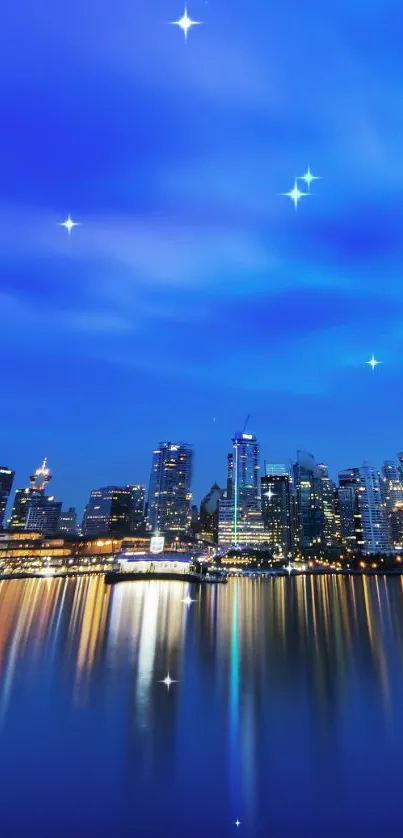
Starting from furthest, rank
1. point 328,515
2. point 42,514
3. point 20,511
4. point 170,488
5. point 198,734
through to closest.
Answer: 1. point 20,511
2. point 170,488
3. point 42,514
4. point 328,515
5. point 198,734

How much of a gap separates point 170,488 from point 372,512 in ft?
249

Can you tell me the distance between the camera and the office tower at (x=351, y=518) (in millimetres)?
136375

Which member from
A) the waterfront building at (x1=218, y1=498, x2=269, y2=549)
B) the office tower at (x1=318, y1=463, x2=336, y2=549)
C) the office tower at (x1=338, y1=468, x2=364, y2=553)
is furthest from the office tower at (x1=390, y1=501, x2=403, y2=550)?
the waterfront building at (x1=218, y1=498, x2=269, y2=549)

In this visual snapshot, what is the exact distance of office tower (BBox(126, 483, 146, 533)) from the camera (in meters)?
171

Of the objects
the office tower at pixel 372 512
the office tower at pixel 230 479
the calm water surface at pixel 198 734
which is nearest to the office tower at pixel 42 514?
the office tower at pixel 230 479

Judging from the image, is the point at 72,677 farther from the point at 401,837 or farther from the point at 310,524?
the point at 310,524

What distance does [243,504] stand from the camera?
14075 cm

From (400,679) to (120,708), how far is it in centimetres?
1220

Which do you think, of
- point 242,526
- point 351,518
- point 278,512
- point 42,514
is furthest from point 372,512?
point 42,514

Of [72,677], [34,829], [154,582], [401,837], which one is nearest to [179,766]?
[34,829]

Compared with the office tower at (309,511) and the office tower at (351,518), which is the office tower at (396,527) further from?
the office tower at (309,511)

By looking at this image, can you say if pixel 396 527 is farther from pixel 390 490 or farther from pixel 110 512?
pixel 110 512

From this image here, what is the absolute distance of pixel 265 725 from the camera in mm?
12586

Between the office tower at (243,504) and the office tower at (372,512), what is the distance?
34.0m
